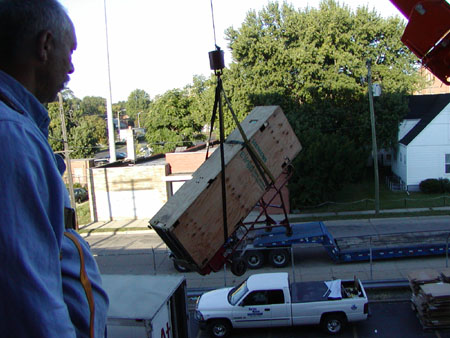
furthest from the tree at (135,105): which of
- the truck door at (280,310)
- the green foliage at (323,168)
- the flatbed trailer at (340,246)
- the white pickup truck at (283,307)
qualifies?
the truck door at (280,310)

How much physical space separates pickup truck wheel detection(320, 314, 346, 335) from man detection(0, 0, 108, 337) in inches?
396

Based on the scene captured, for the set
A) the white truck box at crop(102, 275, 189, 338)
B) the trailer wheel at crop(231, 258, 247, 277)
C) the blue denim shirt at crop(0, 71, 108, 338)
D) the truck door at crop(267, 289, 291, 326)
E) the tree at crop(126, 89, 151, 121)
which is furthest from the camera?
the tree at crop(126, 89, 151, 121)

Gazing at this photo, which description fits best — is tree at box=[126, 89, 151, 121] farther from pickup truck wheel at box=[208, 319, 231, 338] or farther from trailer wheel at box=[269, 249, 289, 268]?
pickup truck wheel at box=[208, 319, 231, 338]

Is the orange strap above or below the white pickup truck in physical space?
above

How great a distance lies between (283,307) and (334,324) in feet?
4.27

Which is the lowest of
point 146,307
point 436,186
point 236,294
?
point 236,294

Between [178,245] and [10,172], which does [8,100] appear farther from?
[178,245]

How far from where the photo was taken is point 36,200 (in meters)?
1.04

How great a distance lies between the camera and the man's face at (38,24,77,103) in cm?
140

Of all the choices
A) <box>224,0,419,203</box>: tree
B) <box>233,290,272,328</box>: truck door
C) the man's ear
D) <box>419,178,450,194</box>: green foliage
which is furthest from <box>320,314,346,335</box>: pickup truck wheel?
<box>419,178,450,194</box>: green foliage

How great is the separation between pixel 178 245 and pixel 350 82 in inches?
1055

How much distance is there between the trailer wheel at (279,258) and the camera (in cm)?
1591

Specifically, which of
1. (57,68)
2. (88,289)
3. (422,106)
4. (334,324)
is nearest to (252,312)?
(334,324)

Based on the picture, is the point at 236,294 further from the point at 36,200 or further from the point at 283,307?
the point at 36,200
